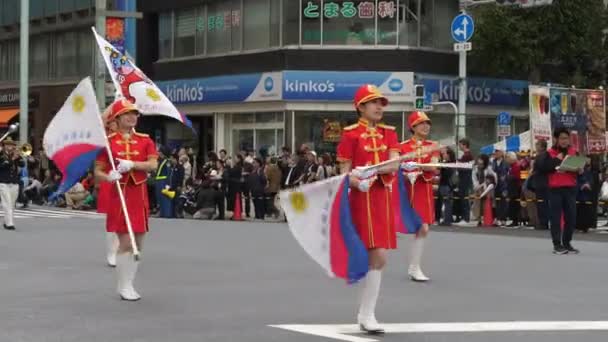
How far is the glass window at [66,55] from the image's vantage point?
159 ft

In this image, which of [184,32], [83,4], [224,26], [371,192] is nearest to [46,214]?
[224,26]

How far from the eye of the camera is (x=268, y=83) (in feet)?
126

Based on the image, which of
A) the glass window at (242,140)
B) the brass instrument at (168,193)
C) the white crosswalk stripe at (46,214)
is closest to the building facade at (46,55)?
the glass window at (242,140)

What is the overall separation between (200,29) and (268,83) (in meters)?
5.00

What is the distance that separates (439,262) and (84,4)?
35.7 meters

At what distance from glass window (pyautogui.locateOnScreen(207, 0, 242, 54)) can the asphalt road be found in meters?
22.6

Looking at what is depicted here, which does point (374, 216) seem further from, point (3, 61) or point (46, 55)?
point (3, 61)

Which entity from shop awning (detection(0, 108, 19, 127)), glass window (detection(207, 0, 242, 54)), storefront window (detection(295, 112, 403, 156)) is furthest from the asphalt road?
shop awning (detection(0, 108, 19, 127))

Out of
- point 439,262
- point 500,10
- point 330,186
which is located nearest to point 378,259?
point 330,186

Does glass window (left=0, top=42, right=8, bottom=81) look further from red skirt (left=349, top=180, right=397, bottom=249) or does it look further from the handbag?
red skirt (left=349, top=180, right=397, bottom=249)

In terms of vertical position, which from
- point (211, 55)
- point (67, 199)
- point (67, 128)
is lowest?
point (67, 199)

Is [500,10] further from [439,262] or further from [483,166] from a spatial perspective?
[439,262]

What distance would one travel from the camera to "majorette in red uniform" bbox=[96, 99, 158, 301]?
10812 millimetres

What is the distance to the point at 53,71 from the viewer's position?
5006 centimetres
